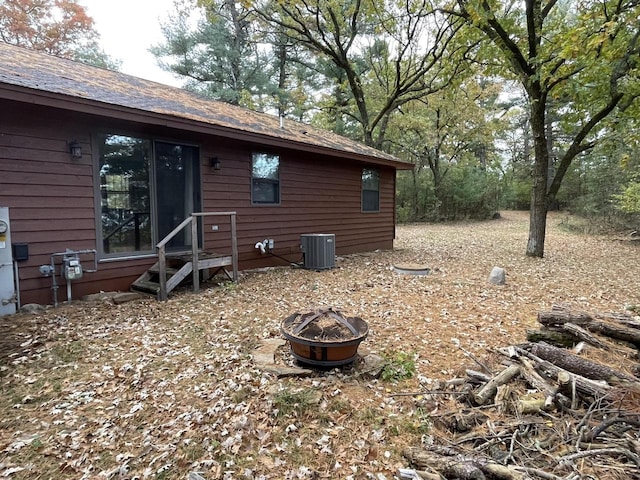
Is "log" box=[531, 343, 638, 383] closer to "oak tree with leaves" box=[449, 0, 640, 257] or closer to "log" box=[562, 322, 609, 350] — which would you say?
"log" box=[562, 322, 609, 350]

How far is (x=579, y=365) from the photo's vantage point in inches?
105

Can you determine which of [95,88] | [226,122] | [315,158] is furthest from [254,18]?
[95,88]

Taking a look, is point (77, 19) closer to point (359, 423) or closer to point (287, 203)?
point (287, 203)

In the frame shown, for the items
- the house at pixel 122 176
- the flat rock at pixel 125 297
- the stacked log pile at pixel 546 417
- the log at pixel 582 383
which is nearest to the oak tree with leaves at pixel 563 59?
the house at pixel 122 176

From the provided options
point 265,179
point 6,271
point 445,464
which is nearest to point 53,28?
point 265,179

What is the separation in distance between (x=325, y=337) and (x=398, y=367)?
74 centimetres

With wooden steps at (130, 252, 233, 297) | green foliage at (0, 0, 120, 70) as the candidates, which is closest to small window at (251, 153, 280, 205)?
wooden steps at (130, 252, 233, 297)

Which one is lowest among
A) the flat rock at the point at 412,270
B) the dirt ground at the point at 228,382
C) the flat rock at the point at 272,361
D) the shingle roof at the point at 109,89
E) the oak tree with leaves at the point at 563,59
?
the dirt ground at the point at 228,382

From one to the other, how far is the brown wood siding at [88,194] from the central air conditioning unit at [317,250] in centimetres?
60

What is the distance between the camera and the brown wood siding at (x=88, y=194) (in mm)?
4328

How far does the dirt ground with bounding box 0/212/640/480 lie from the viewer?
2.06m

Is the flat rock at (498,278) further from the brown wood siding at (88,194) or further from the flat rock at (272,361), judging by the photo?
the flat rock at (272,361)

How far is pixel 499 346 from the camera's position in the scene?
11.8 ft

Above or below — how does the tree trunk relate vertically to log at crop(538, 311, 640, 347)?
above
